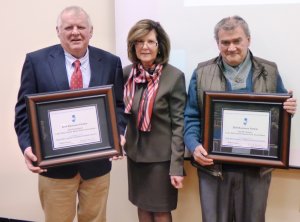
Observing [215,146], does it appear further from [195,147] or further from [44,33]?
[44,33]

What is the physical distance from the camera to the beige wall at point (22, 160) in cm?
188

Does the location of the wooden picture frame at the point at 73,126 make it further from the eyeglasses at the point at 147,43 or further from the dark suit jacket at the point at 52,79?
the eyeglasses at the point at 147,43

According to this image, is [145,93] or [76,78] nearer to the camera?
[76,78]

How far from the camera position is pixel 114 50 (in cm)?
200

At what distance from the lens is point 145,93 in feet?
5.17

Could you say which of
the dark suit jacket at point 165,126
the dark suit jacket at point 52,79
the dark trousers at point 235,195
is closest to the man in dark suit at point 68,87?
the dark suit jacket at point 52,79

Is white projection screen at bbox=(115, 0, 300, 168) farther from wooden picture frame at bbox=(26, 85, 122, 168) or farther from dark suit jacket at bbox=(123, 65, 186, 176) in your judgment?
wooden picture frame at bbox=(26, 85, 122, 168)

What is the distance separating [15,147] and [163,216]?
1.23 m

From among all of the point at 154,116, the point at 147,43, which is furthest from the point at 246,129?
the point at 147,43

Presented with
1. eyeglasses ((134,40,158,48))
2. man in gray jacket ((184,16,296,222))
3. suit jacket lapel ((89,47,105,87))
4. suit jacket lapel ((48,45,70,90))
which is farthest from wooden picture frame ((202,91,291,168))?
suit jacket lapel ((48,45,70,90))

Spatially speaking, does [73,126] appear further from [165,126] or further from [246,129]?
[246,129]

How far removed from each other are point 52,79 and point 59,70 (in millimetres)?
49

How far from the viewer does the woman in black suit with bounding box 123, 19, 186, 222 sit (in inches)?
61.4

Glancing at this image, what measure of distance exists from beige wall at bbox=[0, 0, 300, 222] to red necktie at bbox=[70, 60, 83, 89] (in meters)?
0.57
